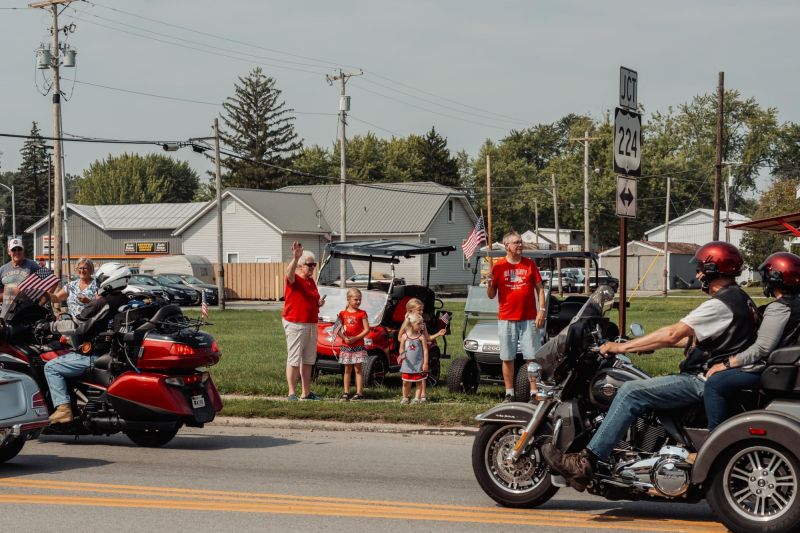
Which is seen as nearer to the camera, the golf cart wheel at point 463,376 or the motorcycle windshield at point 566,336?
the motorcycle windshield at point 566,336

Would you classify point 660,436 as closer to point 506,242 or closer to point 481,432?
point 481,432

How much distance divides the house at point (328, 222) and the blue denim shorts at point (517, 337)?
53382 millimetres

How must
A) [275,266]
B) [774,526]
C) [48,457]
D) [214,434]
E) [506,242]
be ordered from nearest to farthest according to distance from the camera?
[774,526]
[48,457]
[214,434]
[506,242]
[275,266]

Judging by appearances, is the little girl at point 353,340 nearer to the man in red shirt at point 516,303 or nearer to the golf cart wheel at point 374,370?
the golf cart wheel at point 374,370

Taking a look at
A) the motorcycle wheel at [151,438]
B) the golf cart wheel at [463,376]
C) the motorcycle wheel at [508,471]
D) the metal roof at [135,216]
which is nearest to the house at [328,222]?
the metal roof at [135,216]

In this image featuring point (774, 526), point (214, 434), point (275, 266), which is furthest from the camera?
point (275, 266)

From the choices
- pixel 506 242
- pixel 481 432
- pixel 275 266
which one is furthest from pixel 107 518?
pixel 275 266

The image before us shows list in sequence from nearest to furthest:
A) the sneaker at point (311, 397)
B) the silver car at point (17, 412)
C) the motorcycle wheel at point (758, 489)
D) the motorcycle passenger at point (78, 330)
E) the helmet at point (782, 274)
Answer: the motorcycle wheel at point (758, 489) → the helmet at point (782, 274) → the silver car at point (17, 412) → the motorcycle passenger at point (78, 330) → the sneaker at point (311, 397)

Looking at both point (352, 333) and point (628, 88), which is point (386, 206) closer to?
point (352, 333)

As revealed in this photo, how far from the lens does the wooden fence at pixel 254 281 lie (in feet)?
202

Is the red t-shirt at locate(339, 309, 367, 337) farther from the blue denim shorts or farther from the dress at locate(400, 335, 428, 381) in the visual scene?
the blue denim shorts

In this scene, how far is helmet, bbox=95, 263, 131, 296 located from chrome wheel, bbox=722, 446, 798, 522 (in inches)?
251

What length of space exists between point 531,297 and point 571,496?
502 centimetres

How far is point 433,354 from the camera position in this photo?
15961 millimetres
